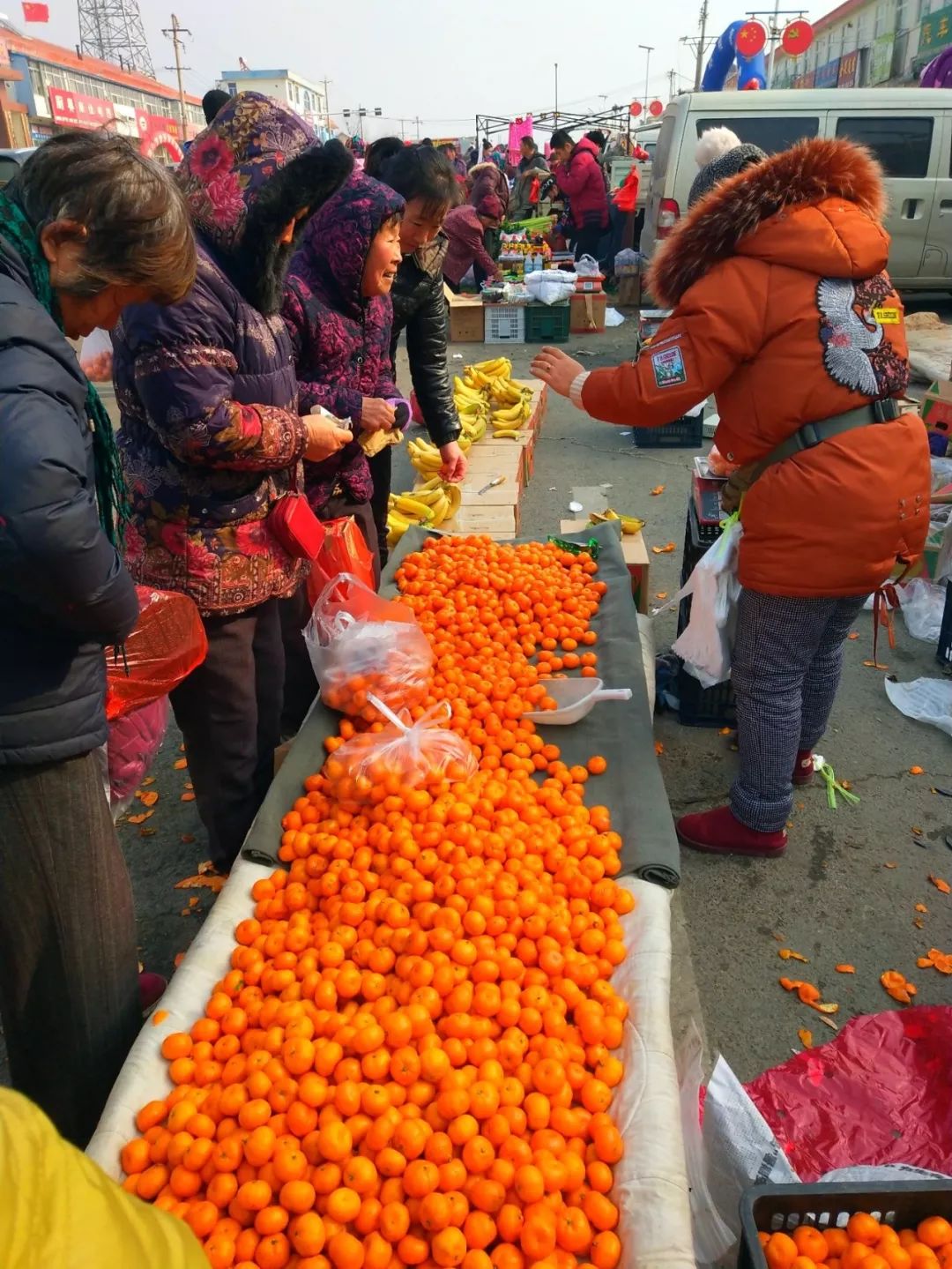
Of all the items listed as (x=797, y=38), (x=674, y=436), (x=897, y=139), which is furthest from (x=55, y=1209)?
(x=797, y=38)

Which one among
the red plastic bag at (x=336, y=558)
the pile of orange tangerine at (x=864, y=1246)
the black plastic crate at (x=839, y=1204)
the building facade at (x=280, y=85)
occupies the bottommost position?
the pile of orange tangerine at (x=864, y=1246)

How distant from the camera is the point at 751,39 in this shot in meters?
14.3

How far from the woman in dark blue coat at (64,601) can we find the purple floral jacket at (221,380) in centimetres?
43

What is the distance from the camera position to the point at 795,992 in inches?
106

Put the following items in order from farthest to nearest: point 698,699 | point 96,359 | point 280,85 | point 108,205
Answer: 1. point 280,85
2. point 698,699
3. point 96,359
4. point 108,205

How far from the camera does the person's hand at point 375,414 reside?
3332 millimetres

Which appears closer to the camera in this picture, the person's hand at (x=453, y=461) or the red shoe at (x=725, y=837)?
the red shoe at (x=725, y=837)

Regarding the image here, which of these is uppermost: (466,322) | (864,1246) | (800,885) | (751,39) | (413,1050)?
(751,39)

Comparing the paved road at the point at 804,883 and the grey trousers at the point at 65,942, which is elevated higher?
the grey trousers at the point at 65,942

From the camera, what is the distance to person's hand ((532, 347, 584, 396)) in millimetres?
3018

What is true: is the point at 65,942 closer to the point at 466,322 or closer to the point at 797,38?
the point at 466,322

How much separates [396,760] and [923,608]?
352 cm

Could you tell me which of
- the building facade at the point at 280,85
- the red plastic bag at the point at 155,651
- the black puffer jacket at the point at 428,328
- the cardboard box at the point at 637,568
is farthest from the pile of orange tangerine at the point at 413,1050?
the building facade at the point at 280,85

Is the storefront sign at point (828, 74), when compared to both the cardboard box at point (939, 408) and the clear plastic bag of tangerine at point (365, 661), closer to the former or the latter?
the cardboard box at point (939, 408)
